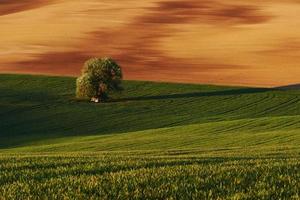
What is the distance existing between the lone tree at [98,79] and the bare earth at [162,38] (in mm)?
8909

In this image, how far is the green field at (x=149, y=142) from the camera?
10.7m

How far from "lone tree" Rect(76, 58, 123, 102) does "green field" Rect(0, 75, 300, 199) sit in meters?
1.60

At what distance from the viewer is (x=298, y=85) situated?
77.7m

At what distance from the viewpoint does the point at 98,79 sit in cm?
7412

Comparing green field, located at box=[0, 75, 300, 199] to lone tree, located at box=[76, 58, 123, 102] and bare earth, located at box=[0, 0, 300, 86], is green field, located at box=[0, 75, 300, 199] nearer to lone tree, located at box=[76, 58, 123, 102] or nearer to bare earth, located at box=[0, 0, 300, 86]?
lone tree, located at box=[76, 58, 123, 102]

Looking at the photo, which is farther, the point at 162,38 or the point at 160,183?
the point at 162,38

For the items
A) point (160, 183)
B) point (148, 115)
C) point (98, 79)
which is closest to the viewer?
point (160, 183)

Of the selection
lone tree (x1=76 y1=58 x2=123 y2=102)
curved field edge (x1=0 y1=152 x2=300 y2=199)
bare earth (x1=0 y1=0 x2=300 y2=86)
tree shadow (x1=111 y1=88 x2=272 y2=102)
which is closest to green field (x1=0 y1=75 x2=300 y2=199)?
curved field edge (x1=0 y1=152 x2=300 y2=199)

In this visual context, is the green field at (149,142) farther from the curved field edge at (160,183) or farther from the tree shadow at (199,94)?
the tree shadow at (199,94)

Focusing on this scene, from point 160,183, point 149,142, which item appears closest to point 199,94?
point 149,142

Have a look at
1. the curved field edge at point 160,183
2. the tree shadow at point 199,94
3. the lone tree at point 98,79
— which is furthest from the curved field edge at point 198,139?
the curved field edge at point 160,183

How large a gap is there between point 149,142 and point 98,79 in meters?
32.0

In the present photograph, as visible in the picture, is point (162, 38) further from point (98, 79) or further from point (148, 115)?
point (148, 115)

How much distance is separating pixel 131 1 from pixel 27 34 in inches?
1613
